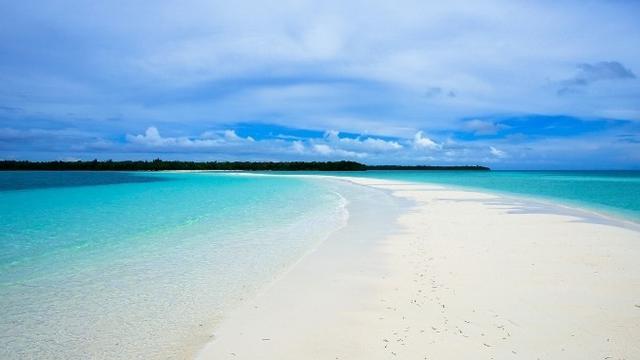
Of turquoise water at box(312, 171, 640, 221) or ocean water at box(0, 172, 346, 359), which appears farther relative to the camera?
turquoise water at box(312, 171, 640, 221)

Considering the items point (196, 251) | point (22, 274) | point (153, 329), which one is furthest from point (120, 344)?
point (196, 251)

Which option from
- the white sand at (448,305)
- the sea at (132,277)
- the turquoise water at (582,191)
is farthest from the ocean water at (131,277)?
the turquoise water at (582,191)

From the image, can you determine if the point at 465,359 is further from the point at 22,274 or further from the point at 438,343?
the point at 22,274

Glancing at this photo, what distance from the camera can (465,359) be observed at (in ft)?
13.8

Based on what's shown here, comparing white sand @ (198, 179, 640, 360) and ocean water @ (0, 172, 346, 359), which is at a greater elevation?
white sand @ (198, 179, 640, 360)

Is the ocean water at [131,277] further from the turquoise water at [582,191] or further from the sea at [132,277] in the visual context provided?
the turquoise water at [582,191]

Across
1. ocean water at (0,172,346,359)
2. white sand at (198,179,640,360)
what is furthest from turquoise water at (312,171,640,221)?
ocean water at (0,172,346,359)

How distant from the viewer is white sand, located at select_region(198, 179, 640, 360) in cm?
448

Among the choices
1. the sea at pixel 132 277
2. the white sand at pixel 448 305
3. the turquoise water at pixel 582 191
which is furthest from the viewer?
the turquoise water at pixel 582 191

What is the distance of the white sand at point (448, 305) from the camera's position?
4.48 metres

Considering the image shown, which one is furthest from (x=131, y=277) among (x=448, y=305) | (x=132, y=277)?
(x=448, y=305)

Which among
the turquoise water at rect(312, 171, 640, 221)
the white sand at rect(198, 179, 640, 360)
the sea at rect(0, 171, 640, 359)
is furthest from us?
the turquoise water at rect(312, 171, 640, 221)

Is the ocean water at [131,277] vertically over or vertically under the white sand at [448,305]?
under

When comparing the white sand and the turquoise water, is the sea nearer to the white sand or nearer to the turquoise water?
the white sand
